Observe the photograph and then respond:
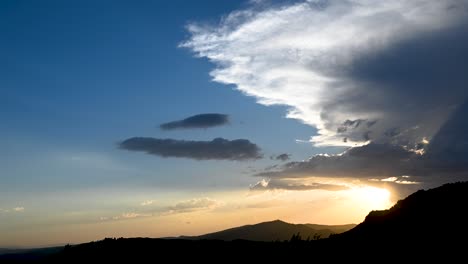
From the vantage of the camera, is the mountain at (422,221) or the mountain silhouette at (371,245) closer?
the mountain silhouette at (371,245)

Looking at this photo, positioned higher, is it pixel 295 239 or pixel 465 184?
pixel 465 184

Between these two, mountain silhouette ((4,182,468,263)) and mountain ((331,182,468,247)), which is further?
mountain ((331,182,468,247))

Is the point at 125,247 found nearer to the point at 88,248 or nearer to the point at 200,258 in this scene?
the point at 88,248

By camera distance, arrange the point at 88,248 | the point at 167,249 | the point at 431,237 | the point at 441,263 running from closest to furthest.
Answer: the point at 441,263 → the point at 431,237 → the point at 167,249 → the point at 88,248

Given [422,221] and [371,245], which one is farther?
[422,221]

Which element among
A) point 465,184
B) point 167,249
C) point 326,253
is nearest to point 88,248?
point 167,249

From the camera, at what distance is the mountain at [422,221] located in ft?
157

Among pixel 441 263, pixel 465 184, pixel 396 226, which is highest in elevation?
pixel 465 184

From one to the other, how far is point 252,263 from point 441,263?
1984 centimetres

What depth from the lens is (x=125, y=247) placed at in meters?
62.0

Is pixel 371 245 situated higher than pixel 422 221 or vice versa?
pixel 422 221

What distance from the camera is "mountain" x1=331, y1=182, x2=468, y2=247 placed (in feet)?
157

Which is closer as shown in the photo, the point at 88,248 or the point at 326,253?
the point at 326,253

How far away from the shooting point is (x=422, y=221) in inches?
2045
